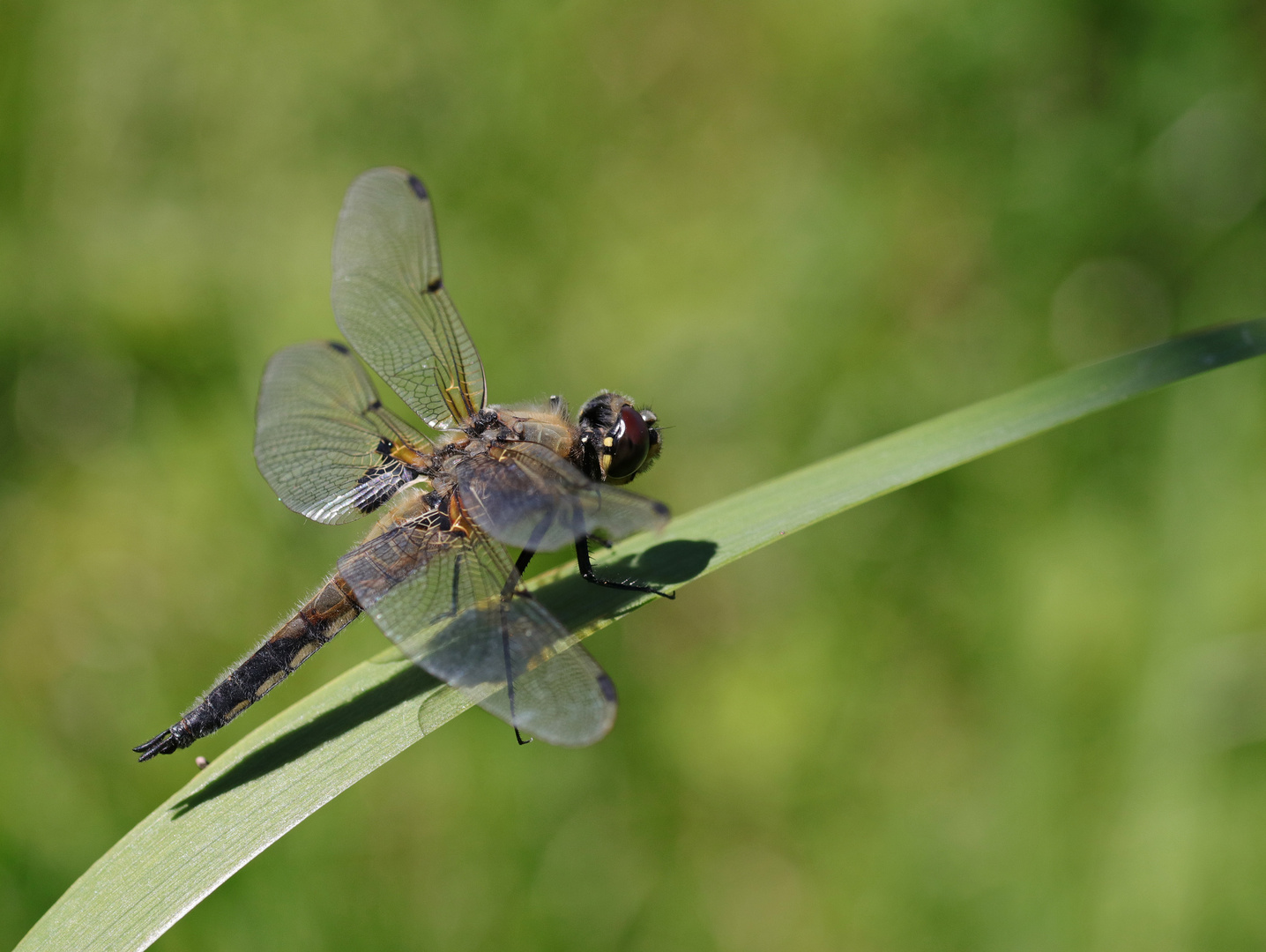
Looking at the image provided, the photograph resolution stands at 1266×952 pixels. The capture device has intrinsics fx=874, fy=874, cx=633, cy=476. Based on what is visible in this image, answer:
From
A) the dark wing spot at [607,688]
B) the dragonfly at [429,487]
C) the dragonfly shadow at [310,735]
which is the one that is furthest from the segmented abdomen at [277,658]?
the dark wing spot at [607,688]

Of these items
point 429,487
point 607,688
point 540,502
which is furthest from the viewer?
point 429,487

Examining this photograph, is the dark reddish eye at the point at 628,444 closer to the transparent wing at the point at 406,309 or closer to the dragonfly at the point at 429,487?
the dragonfly at the point at 429,487

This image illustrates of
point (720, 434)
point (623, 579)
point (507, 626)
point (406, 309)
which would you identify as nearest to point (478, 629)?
point (507, 626)

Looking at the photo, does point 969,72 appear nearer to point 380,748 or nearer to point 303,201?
point 303,201

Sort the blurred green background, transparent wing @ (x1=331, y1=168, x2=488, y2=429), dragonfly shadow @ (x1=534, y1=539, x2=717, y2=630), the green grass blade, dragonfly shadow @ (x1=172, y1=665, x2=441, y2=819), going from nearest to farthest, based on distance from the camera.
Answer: the green grass blade
dragonfly shadow @ (x1=172, y1=665, x2=441, y2=819)
dragonfly shadow @ (x1=534, y1=539, x2=717, y2=630)
transparent wing @ (x1=331, y1=168, x2=488, y2=429)
the blurred green background

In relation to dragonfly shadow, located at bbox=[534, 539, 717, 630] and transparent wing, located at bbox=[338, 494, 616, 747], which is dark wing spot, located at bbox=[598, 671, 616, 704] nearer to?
transparent wing, located at bbox=[338, 494, 616, 747]

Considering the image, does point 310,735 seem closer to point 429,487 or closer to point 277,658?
point 277,658

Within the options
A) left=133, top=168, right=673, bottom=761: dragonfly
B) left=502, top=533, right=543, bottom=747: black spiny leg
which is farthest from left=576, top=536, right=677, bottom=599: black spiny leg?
left=502, top=533, right=543, bottom=747: black spiny leg
